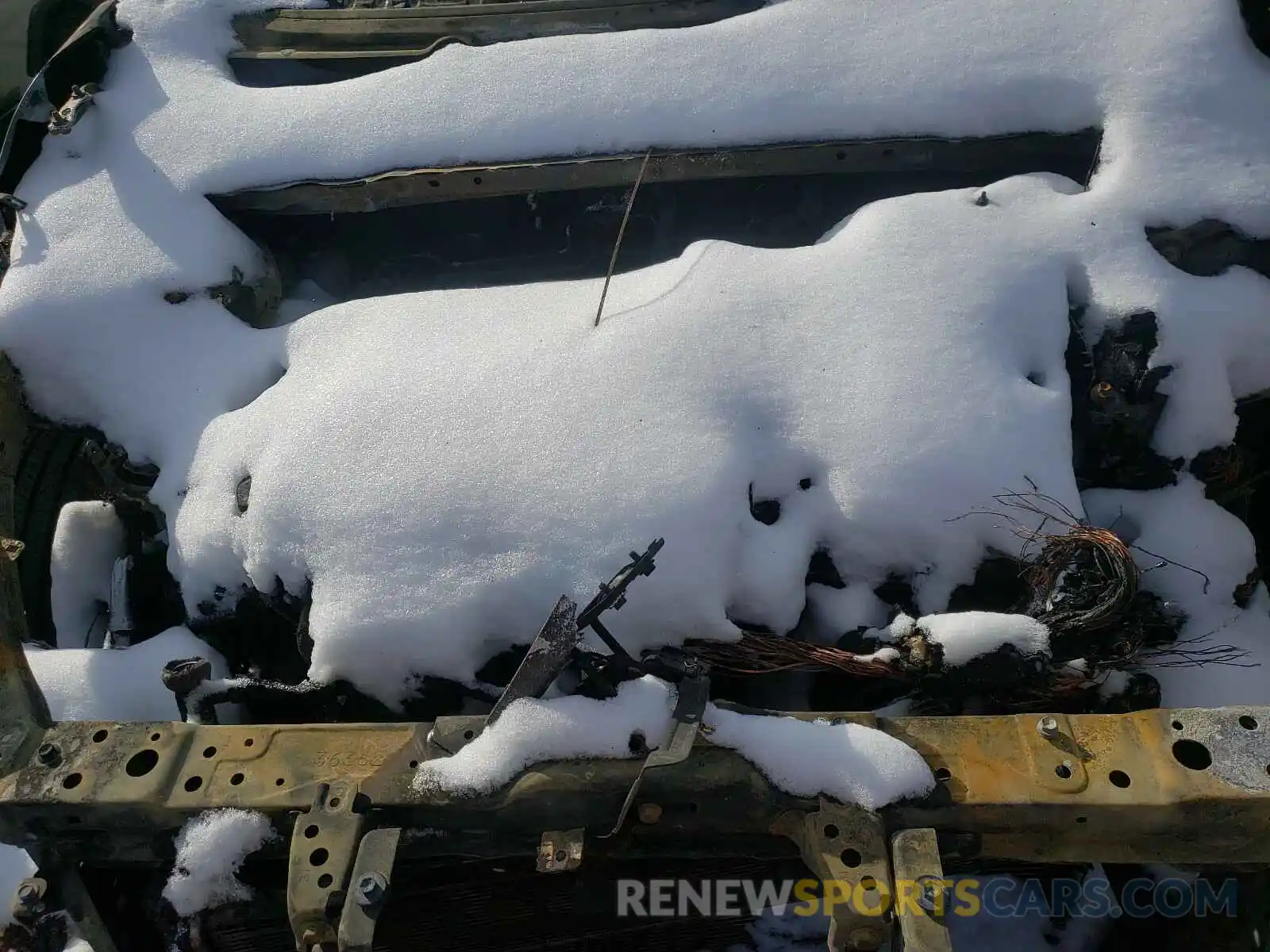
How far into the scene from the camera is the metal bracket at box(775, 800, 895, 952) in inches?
64.4

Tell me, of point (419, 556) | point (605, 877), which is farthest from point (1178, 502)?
point (419, 556)

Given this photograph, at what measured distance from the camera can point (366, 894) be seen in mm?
1639

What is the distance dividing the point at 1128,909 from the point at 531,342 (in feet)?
7.25

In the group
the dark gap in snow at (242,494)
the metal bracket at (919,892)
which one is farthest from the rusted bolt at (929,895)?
the dark gap in snow at (242,494)

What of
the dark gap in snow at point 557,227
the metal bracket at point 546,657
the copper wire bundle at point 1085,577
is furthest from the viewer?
the dark gap in snow at point 557,227

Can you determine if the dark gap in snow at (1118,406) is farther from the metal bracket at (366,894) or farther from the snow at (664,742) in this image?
the metal bracket at (366,894)

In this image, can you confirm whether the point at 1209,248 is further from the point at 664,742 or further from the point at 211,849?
the point at 211,849

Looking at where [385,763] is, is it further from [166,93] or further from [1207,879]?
[166,93]

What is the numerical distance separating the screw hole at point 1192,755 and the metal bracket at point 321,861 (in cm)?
166

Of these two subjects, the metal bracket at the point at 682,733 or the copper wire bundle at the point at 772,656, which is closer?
the metal bracket at the point at 682,733

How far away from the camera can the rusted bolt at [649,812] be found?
5.81 ft

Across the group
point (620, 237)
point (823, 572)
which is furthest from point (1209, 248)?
point (620, 237)

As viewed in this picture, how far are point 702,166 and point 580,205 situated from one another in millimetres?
519

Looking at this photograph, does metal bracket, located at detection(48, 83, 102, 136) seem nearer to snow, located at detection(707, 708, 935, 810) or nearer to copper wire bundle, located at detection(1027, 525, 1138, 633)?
snow, located at detection(707, 708, 935, 810)
